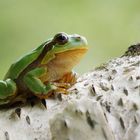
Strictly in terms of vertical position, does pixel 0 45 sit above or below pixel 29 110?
above

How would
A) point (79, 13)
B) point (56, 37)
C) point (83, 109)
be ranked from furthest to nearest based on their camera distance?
point (79, 13), point (56, 37), point (83, 109)

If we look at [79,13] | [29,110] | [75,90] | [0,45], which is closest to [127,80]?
[75,90]

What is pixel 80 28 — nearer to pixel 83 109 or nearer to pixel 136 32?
pixel 136 32

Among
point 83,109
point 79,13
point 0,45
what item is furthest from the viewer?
point 79,13

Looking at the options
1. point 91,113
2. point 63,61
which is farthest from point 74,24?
point 91,113

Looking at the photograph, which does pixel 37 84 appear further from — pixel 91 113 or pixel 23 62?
pixel 91 113

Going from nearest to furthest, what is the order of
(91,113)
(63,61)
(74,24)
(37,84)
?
(91,113), (37,84), (63,61), (74,24)

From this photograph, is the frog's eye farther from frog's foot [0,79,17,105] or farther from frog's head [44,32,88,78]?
frog's foot [0,79,17,105]

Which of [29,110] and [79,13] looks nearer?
[29,110]

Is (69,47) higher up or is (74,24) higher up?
(74,24)
